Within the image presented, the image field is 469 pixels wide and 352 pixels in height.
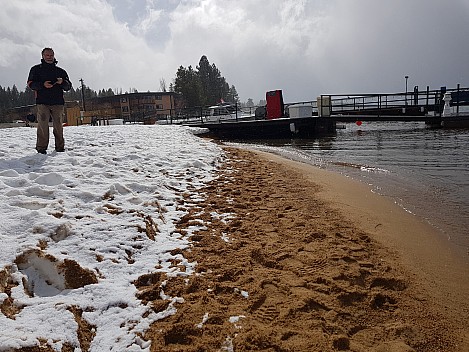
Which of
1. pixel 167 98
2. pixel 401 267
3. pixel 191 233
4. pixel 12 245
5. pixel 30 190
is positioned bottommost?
pixel 401 267

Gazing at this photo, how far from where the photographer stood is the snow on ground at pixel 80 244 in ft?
7.62

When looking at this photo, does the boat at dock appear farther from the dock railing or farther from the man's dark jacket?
the man's dark jacket

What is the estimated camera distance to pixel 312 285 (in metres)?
3.04

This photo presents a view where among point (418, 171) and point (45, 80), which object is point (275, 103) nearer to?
point (418, 171)

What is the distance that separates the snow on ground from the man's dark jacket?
3.49 feet

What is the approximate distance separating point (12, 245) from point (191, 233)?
5.91ft

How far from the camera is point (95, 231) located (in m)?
3.55

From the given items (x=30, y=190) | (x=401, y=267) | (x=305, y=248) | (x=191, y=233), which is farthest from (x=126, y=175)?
(x=401, y=267)

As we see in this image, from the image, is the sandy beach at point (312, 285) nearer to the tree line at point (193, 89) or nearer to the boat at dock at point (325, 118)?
the boat at dock at point (325, 118)

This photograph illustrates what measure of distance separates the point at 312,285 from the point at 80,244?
2194 mm

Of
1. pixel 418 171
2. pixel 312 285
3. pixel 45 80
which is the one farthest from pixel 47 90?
pixel 418 171

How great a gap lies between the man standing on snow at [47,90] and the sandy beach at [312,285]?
137 inches

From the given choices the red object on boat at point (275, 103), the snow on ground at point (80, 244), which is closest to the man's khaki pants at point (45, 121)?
the snow on ground at point (80, 244)

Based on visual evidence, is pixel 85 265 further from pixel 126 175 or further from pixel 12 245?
pixel 126 175
